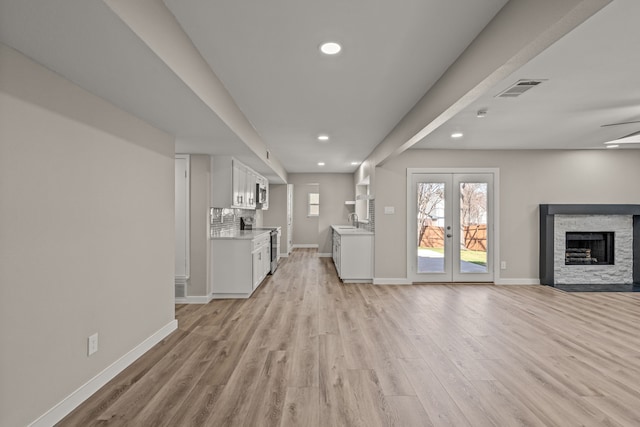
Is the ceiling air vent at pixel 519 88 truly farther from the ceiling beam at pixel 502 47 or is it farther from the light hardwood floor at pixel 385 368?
the light hardwood floor at pixel 385 368

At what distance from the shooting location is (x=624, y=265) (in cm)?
593

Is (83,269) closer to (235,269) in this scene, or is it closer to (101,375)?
(101,375)

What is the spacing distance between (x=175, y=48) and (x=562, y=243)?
6.65m

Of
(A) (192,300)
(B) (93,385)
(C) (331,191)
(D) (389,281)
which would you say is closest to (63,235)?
(B) (93,385)

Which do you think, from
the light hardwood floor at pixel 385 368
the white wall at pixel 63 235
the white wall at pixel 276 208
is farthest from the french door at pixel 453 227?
the white wall at pixel 276 208

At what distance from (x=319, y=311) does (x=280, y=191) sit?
19.5ft

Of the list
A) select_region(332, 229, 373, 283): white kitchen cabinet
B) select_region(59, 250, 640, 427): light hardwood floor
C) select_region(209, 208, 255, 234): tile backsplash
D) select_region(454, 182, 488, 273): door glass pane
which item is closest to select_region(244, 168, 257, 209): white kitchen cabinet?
select_region(209, 208, 255, 234): tile backsplash

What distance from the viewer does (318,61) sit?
2.59 m

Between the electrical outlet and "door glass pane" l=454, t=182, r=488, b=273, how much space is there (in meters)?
5.50

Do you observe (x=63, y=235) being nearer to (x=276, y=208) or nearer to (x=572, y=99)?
(x=572, y=99)

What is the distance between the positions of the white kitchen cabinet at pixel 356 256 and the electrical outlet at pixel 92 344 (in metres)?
4.21

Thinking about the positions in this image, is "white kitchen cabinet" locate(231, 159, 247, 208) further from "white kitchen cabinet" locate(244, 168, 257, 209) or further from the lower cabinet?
the lower cabinet

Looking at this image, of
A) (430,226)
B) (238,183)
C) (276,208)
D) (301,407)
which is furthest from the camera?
(276,208)

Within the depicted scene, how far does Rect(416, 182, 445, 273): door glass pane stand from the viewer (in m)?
5.97
